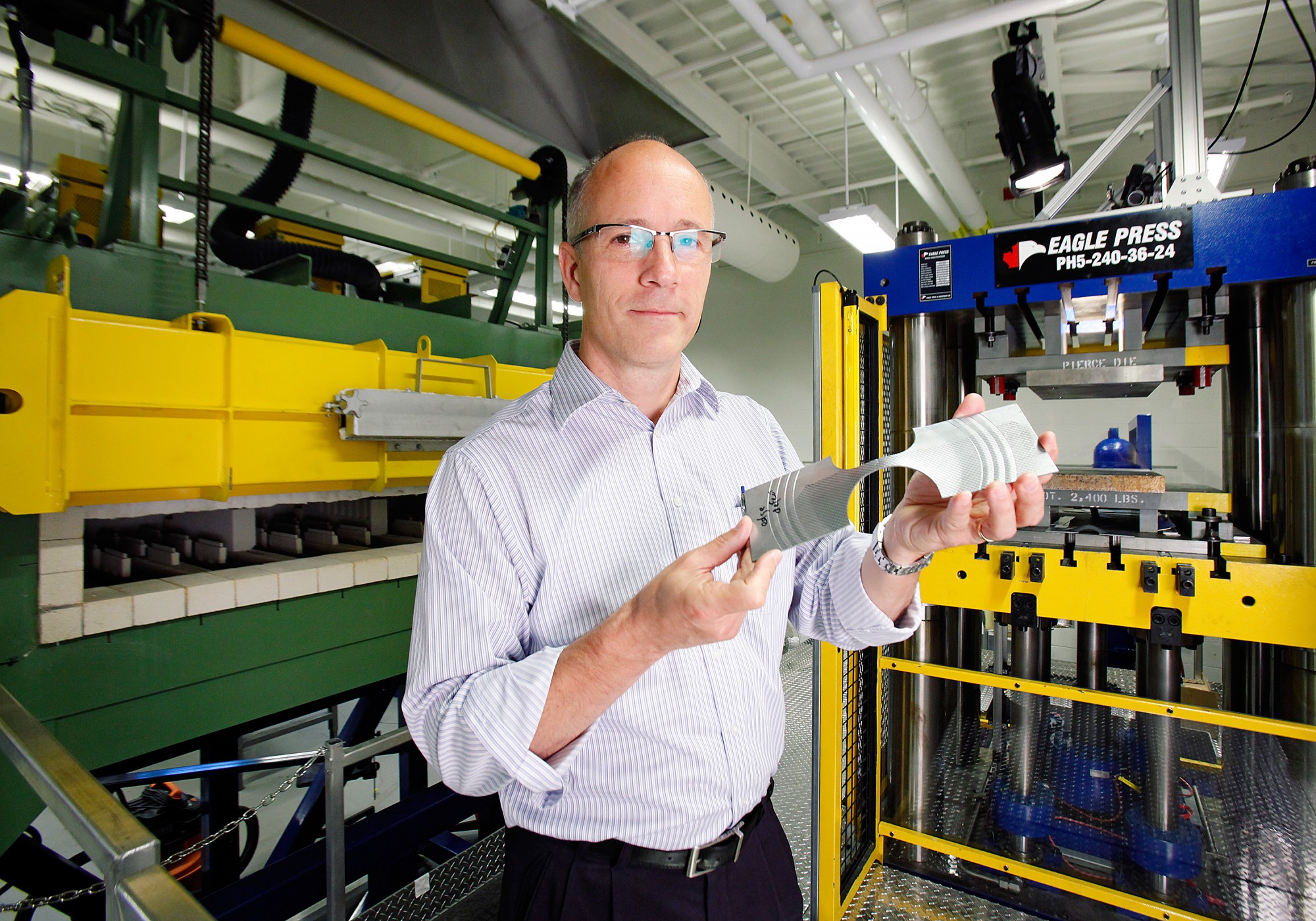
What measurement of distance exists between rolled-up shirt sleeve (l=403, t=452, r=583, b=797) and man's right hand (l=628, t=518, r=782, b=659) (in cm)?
17

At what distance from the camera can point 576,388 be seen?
4.29ft

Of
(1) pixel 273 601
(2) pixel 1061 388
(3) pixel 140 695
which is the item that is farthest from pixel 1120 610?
(3) pixel 140 695

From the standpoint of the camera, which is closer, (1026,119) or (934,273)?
(934,273)

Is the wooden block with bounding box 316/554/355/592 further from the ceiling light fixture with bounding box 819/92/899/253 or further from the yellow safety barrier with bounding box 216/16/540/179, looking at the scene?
the ceiling light fixture with bounding box 819/92/899/253

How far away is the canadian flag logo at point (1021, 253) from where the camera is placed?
2287 millimetres

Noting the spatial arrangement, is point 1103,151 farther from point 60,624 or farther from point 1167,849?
point 60,624

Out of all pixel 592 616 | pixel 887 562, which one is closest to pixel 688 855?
pixel 592 616

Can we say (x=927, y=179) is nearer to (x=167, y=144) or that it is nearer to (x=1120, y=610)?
(x=1120, y=610)

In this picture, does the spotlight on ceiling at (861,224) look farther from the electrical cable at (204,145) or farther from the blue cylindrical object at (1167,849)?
the electrical cable at (204,145)

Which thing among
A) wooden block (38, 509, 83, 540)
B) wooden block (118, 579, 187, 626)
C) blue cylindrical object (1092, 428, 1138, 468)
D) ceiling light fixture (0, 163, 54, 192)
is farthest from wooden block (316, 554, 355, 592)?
ceiling light fixture (0, 163, 54, 192)

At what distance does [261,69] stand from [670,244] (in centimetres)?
555

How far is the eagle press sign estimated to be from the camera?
213cm

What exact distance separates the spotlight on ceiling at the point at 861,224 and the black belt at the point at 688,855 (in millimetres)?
3904

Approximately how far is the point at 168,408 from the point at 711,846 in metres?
1.88
